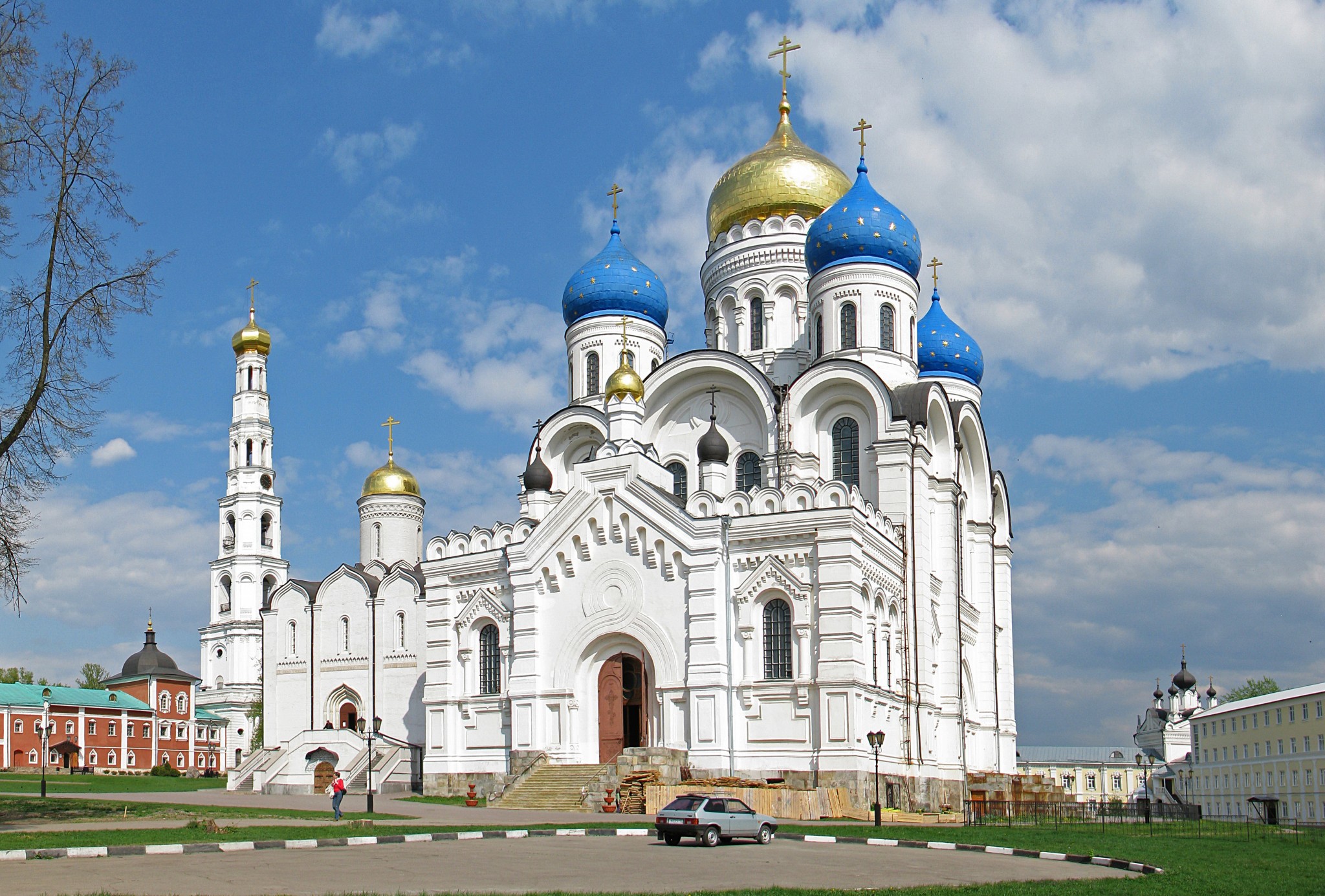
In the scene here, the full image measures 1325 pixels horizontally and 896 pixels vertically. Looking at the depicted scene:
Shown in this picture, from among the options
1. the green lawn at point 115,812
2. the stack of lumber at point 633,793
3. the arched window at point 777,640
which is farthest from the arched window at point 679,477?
the green lawn at point 115,812

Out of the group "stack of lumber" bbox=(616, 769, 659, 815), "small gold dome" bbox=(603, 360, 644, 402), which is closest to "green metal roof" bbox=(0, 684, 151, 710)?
"small gold dome" bbox=(603, 360, 644, 402)

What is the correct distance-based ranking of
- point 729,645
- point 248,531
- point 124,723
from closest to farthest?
point 729,645 < point 248,531 < point 124,723

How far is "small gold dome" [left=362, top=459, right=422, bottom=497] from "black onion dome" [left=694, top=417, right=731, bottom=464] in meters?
22.7

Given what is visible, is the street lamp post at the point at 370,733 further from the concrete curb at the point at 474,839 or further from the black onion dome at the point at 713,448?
the black onion dome at the point at 713,448

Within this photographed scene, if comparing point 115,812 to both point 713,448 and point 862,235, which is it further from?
point 862,235

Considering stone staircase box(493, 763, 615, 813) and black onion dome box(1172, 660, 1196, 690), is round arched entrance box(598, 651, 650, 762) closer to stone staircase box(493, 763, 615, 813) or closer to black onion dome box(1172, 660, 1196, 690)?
stone staircase box(493, 763, 615, 813)

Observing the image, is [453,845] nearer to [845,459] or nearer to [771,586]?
[771,586]

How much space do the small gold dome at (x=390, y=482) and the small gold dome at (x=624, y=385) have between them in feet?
62.5

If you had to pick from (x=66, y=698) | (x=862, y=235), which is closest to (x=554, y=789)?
(x=862, y=235)

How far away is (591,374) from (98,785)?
20.1 metres

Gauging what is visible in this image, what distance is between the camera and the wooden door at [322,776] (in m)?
36.2

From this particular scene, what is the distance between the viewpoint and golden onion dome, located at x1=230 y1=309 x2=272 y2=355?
61.1 m

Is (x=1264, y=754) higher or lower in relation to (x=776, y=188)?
lower

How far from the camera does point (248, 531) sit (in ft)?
201
